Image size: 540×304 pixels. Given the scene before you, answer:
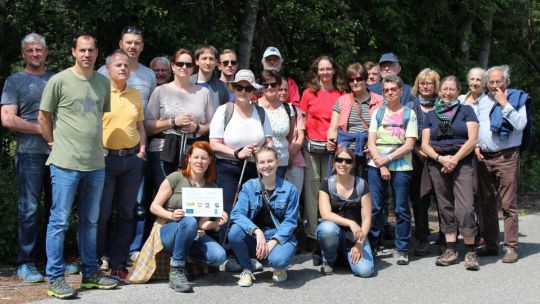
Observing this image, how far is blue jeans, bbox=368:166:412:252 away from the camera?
753 cm

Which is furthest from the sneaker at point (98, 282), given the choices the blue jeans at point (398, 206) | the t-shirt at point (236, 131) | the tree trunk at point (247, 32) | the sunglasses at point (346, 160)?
the tree trunk at point (247, 32)

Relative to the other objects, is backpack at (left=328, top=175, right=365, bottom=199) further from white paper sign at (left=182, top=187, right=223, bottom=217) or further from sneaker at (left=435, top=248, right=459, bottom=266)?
white paper sign at (left=182, top=187, right=223, bottom=217)

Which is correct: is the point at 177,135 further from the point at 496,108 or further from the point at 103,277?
the point at 496,108

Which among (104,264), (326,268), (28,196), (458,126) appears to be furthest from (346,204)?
(28,196)

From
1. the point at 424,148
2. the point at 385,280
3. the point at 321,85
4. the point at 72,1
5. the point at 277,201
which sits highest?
the point at 72,1

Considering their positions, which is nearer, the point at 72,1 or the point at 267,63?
the point at 267,63

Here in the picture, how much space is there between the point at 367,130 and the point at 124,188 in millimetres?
2739

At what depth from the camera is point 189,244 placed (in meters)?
6.41

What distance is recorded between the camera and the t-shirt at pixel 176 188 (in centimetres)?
662

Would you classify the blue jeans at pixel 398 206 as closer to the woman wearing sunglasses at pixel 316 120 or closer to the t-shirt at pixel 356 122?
the t-shirt at pixel 356 122

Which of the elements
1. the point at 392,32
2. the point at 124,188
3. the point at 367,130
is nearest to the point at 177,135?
the point at 124,188

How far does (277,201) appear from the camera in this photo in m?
6.84

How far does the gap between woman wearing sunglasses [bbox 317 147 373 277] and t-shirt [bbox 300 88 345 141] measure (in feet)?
2.92

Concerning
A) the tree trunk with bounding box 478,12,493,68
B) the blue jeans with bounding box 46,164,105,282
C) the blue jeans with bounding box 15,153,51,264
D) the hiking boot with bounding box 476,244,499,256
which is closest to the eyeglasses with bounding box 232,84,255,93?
the blue jeans with bounding box 46,164,105,282
